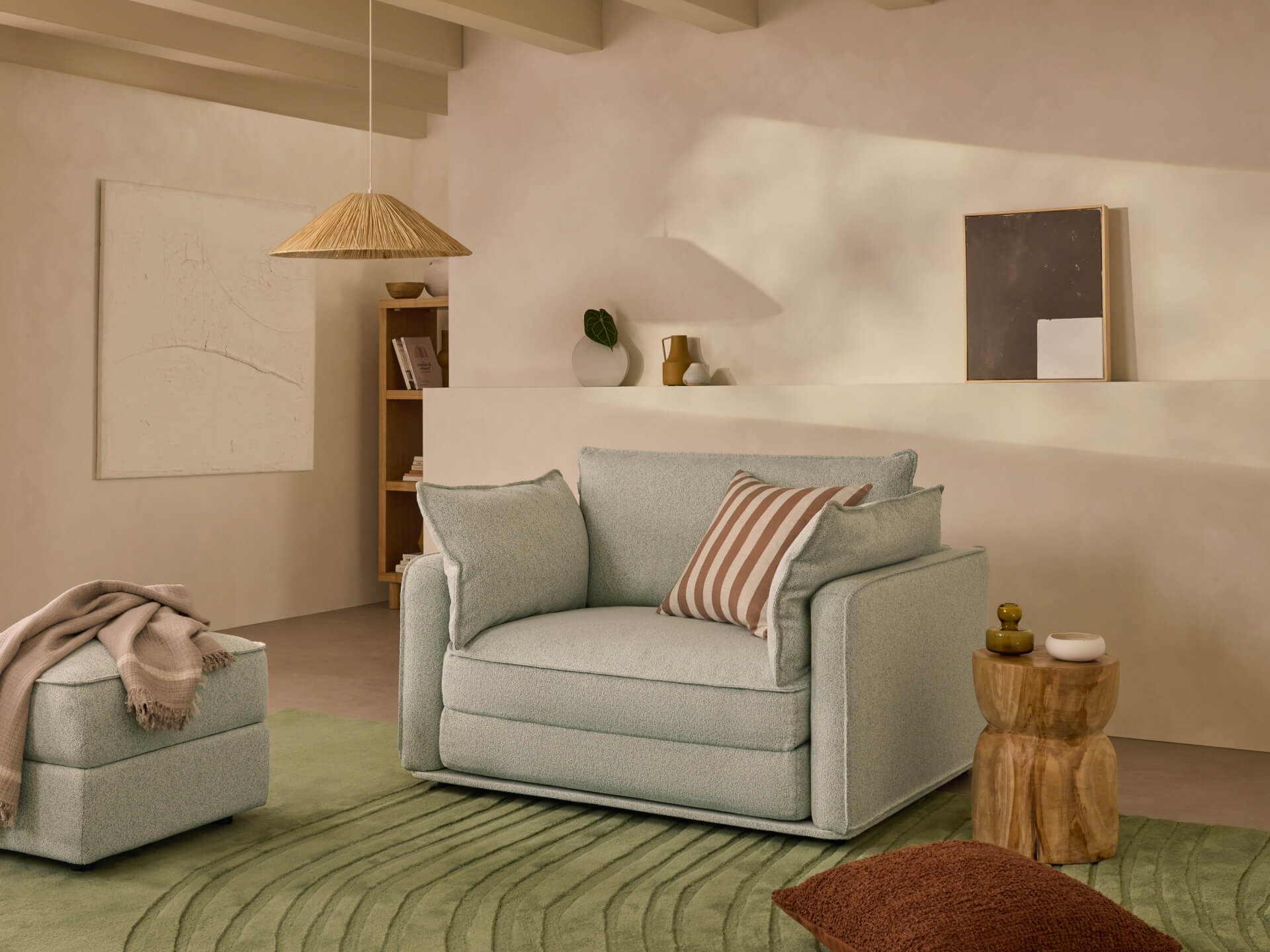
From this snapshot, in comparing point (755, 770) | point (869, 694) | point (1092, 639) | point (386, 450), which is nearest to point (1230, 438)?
point (1092, 639)

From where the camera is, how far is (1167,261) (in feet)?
14.8

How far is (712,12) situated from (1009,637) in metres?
2.80

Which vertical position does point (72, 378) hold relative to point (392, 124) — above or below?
below

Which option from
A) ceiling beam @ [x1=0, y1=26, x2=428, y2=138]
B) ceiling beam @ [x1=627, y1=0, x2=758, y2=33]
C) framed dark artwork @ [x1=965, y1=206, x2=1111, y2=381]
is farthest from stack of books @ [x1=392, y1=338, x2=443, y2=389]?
framed dark artwork @ [x1=965, y1=206, x2=1111, y2=381]

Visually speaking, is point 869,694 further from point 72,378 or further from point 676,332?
point 72,378

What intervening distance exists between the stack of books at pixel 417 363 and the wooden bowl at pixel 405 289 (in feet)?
0.74

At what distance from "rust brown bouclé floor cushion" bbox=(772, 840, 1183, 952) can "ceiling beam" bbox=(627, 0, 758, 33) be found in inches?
124

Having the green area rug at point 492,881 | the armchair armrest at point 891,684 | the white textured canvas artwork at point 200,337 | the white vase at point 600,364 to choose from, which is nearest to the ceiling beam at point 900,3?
the white vase at point 600,364

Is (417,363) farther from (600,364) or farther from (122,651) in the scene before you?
(122,651)

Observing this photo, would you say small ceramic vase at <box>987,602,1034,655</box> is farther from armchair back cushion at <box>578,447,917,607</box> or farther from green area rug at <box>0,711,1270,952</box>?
armchair back cushion at <box>578,447,917,607</box>

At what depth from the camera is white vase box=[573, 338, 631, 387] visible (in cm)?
560

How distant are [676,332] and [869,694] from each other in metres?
2.61

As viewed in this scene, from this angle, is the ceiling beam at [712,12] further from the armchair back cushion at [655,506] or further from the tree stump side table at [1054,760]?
the tree stump side table at [1054,760]

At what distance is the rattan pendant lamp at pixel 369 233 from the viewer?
12.8 ft
